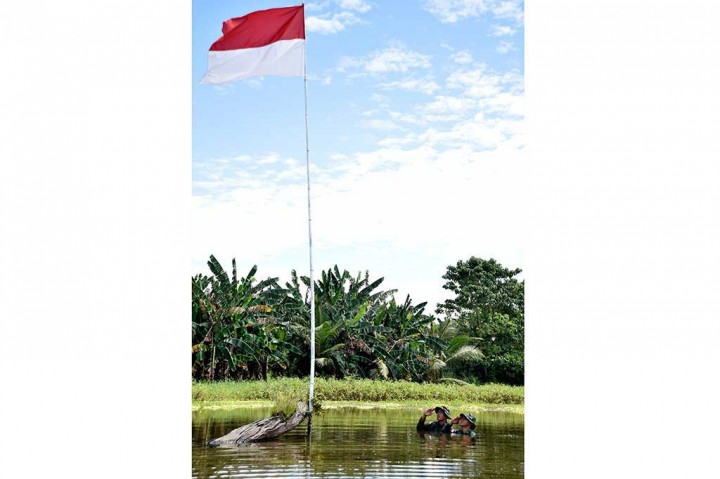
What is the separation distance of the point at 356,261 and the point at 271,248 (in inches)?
42.4

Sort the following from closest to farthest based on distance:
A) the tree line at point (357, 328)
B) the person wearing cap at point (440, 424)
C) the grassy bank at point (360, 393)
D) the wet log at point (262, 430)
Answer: the wet log at point (262, 430), the person wearing cap at point (440, 424), the grassy bank at point (360, 393), the tree line at point (357, 328)

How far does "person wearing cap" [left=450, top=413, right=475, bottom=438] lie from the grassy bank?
1900 mm

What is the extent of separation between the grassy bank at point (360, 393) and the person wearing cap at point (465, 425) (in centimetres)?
190

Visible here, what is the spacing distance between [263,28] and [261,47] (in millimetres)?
150

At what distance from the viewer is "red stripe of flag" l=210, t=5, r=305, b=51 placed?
203 inches

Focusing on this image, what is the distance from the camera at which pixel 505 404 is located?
816 cm

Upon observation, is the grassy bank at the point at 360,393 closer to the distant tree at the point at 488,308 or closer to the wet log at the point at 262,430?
the distant tree at the point at 488,308

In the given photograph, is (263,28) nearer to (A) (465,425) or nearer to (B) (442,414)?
(B) (442,414)

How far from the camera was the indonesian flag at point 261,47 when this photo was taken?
514cm

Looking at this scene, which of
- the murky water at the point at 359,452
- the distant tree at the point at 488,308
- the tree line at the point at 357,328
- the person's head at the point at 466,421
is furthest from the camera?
the distant tree at the point at 488,308

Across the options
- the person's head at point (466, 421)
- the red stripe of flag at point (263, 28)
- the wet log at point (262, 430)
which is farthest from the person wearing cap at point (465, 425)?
the red stripe of flag at point (263, 28)

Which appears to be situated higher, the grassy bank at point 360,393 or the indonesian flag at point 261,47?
the indonesian flag at point 261,47

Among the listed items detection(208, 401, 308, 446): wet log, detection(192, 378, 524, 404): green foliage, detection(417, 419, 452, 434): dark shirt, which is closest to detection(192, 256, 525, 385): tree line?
detection(192, 378, 524, 404): green foliage
